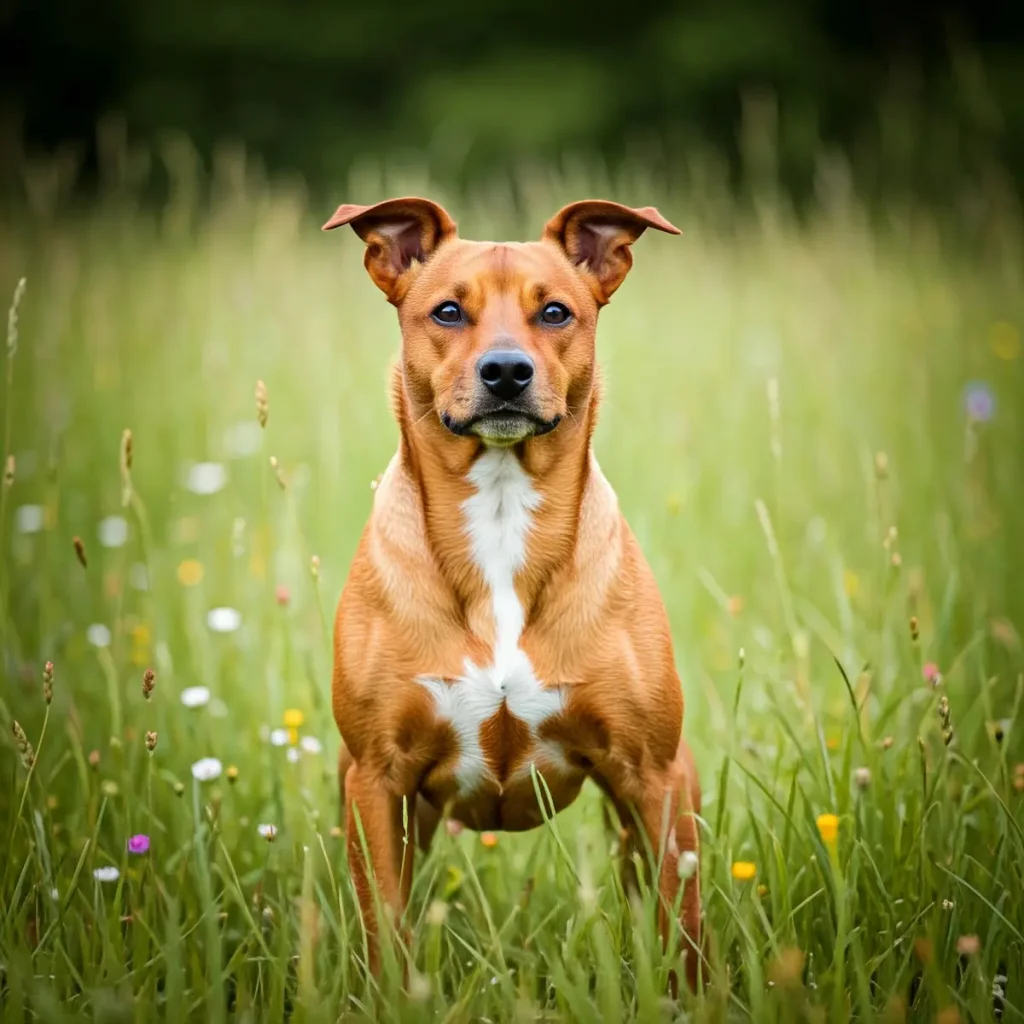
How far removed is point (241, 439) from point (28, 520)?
1171mm

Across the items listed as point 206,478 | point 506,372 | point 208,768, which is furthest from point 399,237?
point 206,478

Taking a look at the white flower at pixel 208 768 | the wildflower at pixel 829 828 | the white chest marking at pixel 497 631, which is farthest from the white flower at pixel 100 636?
the wildflower at pixel 829 828

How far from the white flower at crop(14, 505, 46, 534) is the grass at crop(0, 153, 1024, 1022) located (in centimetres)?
4

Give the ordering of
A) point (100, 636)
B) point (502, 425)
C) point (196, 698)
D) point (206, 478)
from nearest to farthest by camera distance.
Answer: point (502, 425) → point (196, 698) → point (100, 636) → point (206, 478)

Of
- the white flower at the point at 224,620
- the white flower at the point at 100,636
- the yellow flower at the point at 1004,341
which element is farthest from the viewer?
the yellow flower at the point at 1004,341

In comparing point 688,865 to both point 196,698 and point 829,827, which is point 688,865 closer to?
point 829,827

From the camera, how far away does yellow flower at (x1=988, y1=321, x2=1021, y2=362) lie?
625 centimetres

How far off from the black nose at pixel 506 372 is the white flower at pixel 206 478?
2.63m

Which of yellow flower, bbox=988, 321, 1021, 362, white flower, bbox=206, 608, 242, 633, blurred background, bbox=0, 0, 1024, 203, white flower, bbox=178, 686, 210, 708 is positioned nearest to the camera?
white flower, bbox=178, 686, 210, 708

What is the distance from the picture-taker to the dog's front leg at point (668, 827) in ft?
8.32

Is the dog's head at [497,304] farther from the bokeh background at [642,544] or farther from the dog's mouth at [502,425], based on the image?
the bokeh background at [642,544]

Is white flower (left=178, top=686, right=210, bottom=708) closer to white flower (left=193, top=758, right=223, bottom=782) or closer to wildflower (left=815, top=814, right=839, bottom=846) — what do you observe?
white flower (left=193, top=758, right=223, bottom=782)

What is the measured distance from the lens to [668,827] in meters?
2.57

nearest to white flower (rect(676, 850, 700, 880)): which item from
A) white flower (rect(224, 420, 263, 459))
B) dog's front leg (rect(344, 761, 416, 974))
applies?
dog's front leg (rect(344, 761, 416, 974))
